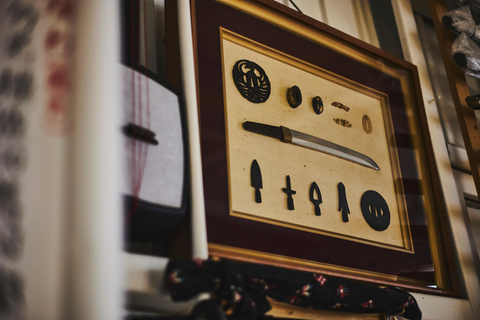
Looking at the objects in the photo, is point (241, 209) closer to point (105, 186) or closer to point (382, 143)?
point (105, 186)

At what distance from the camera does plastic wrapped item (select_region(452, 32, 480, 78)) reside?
1165mm

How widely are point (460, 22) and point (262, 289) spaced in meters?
0.93

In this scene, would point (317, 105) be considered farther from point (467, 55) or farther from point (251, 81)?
point (467, 55)

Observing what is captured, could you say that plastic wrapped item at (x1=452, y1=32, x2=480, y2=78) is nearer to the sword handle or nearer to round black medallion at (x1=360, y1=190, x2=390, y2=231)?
round black medallion at (x1=360, y1=190, x2=390, y2=231)

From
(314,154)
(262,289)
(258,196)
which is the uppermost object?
(314,154)

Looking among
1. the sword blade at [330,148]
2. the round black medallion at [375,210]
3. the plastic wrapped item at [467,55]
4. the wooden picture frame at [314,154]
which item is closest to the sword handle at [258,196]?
the wooden picture frame at [314,154]

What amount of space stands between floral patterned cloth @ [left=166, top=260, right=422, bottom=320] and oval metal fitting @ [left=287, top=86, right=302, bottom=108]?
374 mm

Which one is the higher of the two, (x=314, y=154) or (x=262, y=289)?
(x=314, y=154)

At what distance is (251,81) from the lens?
90cm

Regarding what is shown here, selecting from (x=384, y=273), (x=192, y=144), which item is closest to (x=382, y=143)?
(x=384, y=273)

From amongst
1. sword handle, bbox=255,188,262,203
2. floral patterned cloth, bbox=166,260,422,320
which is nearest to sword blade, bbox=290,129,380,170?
sword handle, bbox=255,188,262,203

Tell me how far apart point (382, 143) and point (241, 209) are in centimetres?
47

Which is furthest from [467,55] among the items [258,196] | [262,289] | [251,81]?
[262,289]

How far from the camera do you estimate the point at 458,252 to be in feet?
3.51
